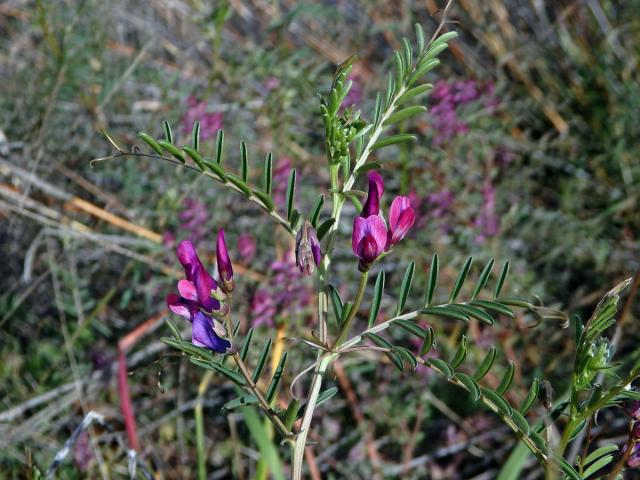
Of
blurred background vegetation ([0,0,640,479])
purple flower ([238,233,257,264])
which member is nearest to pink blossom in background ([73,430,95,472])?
blurred background vegetation ([0,0,640,479])

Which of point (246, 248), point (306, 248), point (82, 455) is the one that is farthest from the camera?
point (246, 248)

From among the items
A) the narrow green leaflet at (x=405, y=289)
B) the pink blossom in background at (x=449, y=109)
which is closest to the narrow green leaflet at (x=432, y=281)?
the narrow green leaflet at (x=405, y=289)

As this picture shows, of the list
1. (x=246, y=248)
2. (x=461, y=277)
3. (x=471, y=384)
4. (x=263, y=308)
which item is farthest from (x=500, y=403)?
(x=246, y=248)

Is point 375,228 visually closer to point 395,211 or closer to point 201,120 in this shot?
point 395,211

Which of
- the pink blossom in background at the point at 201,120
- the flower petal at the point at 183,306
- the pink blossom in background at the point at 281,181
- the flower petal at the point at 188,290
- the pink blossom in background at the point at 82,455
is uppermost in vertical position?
the flower petal at the point at 188,290

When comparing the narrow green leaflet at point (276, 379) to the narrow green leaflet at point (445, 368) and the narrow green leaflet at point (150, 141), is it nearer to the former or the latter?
the narrow green leaflet at point (445, 368)

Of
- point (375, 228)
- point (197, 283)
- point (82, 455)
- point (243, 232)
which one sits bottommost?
point (82, 455)

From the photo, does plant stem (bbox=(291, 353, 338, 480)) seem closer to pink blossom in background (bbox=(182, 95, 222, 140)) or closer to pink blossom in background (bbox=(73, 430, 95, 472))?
pink blossom in background (bbox=(73, 430, 95, 472))
